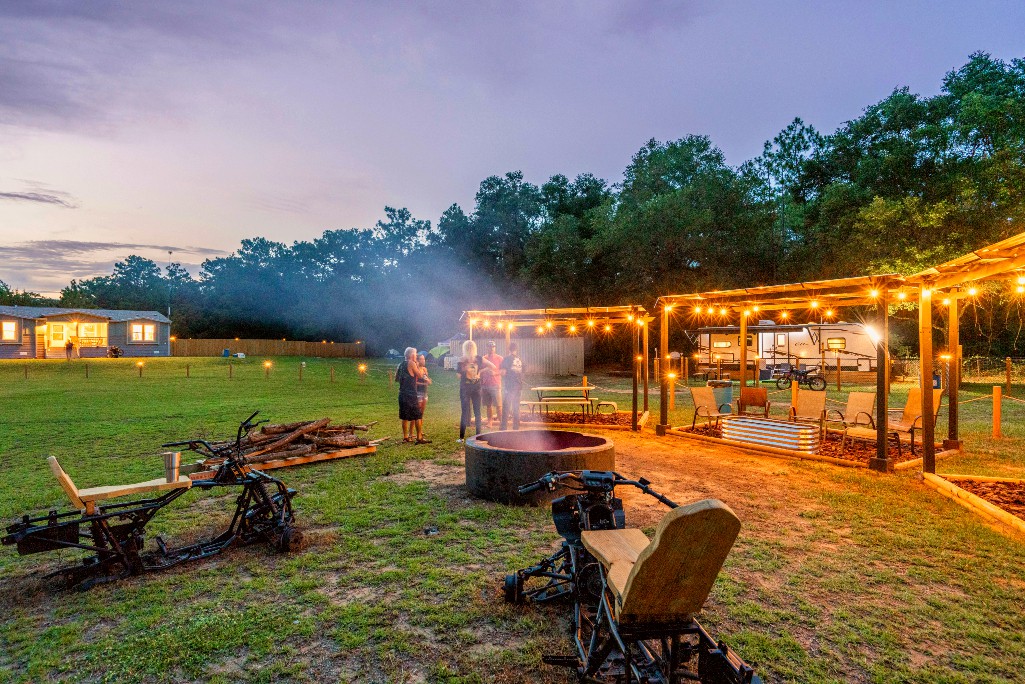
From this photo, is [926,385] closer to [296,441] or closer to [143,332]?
[296,441]

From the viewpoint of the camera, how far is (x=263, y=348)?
46.5m

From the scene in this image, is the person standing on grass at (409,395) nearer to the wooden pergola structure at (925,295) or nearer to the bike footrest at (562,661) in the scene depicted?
the wooden pergola structure at (925,295)

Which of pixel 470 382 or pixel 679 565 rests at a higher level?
pixel 470 382

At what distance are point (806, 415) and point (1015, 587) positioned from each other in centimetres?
656

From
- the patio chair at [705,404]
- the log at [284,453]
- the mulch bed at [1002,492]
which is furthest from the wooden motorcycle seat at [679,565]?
the patio chair at [705,404]

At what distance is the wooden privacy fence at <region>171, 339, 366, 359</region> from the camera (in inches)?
1715

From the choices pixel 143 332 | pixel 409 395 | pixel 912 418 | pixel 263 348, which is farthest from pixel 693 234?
pixel 143 332

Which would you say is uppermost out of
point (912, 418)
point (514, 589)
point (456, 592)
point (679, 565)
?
point (679, 565)

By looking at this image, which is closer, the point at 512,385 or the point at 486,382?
the point at 486,382

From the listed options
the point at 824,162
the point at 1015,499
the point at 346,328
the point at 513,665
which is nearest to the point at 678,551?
the point at 513,665

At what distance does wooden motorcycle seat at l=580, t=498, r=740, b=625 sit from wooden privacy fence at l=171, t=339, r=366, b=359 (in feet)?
158

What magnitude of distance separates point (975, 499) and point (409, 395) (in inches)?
315

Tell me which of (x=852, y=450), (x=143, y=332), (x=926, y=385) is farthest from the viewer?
(x=143, y=332)

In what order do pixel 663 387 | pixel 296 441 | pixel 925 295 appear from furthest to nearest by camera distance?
pixel 663 387 < pixel 296 441 < pixel 925 295
